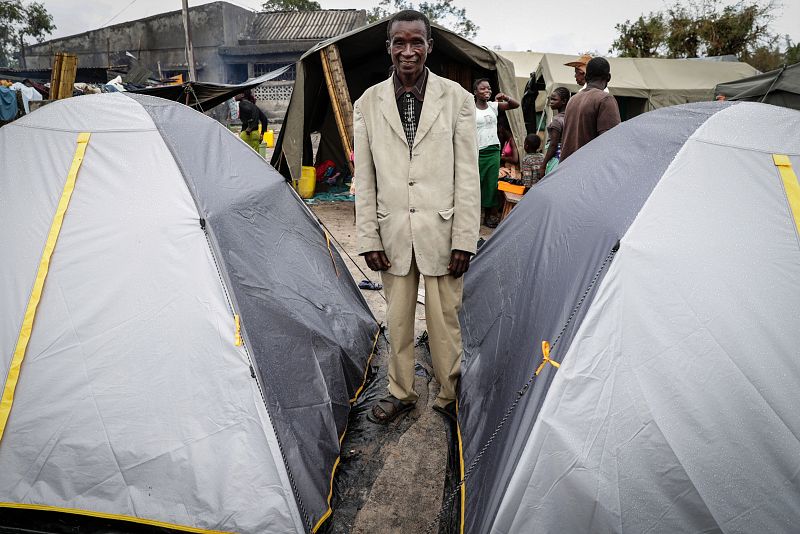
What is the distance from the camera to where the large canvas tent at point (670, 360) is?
144 cm

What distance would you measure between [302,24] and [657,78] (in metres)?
15.3

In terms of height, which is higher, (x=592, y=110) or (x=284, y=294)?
(x=592, y=110)

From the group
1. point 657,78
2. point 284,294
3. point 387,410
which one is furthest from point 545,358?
point 657,78

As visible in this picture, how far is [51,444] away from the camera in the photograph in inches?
71.1

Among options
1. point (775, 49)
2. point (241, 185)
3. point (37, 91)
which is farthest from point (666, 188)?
point (775, 49)

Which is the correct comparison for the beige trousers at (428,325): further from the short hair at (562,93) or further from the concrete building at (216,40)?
the concrete building at (216,40)

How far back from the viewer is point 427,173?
7.46 ft

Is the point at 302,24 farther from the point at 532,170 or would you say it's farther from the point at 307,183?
the point at 532,170

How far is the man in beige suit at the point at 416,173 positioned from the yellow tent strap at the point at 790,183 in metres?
1.14

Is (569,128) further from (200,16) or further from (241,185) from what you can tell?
(200,16)

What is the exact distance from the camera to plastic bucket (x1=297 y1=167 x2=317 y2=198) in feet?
25.6

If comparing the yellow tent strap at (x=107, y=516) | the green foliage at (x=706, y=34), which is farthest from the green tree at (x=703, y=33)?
the yellow tent strap at (x=107, y=516)

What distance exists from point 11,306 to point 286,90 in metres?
18.7

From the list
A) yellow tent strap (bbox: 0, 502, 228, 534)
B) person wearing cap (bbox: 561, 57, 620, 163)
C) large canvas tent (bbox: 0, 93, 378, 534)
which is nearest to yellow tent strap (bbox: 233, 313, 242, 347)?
large canvas tent (bbox: 0, 93, 378, 534)
